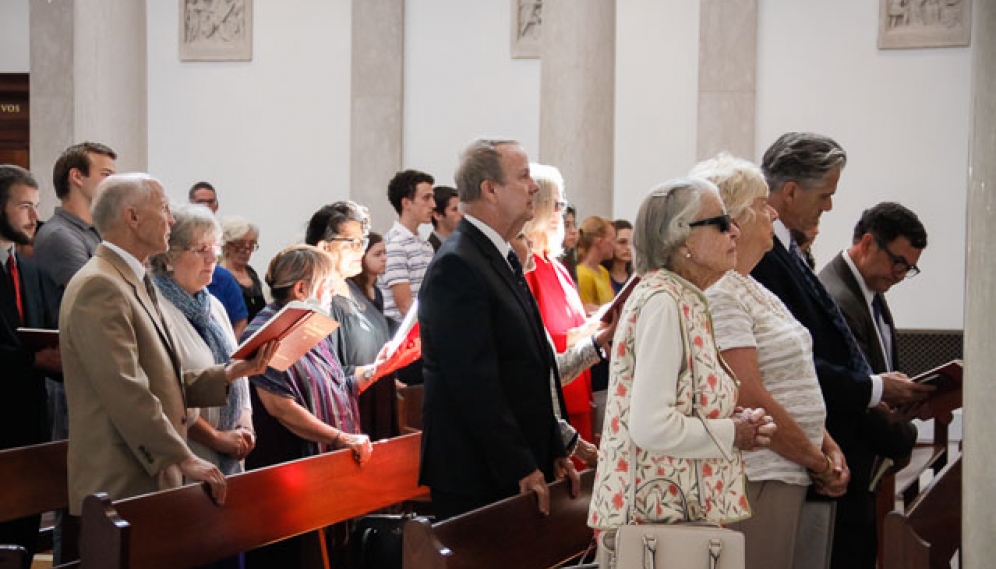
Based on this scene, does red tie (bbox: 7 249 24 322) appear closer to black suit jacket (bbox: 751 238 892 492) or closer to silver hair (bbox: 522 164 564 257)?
silver hair (bbox: 522 164 564 257)

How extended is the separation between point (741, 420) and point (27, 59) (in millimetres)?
9820

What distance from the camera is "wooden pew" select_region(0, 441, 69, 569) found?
3951mm

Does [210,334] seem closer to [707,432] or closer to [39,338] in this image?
[39,338]

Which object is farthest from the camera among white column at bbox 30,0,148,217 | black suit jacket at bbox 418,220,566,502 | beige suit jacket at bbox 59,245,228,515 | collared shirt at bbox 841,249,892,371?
white column at bbox 30,0,148,217

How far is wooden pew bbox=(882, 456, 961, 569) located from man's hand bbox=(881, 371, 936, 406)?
0.26 metres

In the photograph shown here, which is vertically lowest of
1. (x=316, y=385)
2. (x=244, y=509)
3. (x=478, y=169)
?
(x=244, y=509)

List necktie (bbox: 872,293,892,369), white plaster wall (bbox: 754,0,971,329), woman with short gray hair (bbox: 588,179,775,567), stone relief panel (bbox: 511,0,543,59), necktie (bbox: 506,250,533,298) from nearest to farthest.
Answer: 1. woman with short gray hair (bbox: 588,179,775,567)
2. necktie (bbox: 506,250,533,298)
3. necktie (bbox: 872,293,892,369)
4. white plaster wall (bbox: 754,0,971,329)
5. stone relief panel (bbox: 511,0,543,59)

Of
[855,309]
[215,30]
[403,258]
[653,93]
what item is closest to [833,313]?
[855,309]

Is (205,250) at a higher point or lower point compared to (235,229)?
higher

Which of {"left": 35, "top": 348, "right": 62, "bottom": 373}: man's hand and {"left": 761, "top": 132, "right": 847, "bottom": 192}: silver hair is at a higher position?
{"left": 761, "top": 132, "right": 847, "bottom": 192}: silver hair

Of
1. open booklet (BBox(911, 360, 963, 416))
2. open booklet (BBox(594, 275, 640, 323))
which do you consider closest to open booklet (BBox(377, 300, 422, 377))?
open booklet (BBox(594, 275, 640, 323))

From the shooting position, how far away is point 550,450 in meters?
3.66

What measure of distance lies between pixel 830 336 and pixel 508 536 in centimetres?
118

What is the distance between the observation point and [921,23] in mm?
9758
